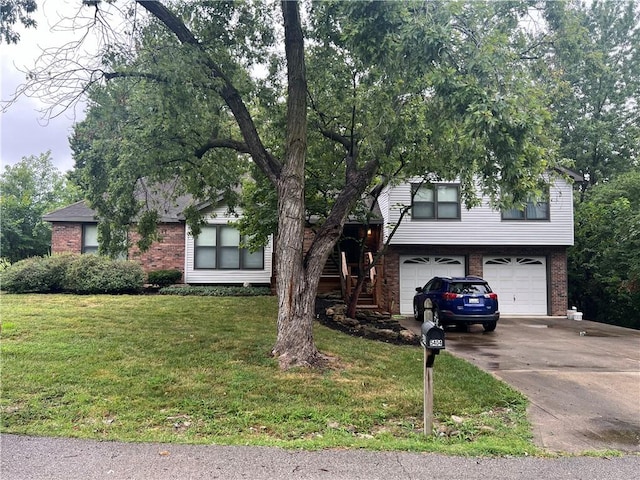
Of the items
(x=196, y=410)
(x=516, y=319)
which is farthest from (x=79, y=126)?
(x=516, y=319)

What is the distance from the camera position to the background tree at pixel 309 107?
586 centimetres

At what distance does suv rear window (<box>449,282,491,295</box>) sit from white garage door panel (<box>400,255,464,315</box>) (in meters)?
4.72

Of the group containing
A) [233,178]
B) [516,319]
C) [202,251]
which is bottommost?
[516,319]

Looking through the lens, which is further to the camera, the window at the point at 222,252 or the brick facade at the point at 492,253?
the window at the point at 222,252

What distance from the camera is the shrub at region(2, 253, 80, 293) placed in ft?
46.5

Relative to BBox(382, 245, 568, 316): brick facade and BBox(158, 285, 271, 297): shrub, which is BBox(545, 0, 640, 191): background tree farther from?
BBox(158, 285, 271, 297): shrub

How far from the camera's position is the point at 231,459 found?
394cm

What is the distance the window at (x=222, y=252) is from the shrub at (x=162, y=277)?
36.6 inches

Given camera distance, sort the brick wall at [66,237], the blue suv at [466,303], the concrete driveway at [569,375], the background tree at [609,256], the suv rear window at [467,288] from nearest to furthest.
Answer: the concrete driveway at [569,375]
the blue suv at [466,303]
the suv rear window at [467,288]
the background tree at [609,256]
the brick wall at [66,237]

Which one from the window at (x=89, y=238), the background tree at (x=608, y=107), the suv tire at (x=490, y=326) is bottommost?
the suv tire at (x=490, y=326)

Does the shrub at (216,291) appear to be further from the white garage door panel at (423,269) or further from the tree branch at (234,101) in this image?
the tree branch at (234,101)

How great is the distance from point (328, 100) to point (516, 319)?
1124cm

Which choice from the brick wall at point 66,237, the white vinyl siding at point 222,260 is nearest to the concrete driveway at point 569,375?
the white vinyl siding at point 222,260

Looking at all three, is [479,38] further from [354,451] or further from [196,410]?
[196,410]
